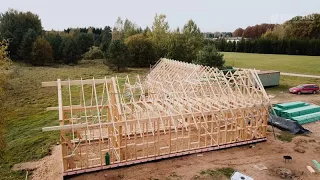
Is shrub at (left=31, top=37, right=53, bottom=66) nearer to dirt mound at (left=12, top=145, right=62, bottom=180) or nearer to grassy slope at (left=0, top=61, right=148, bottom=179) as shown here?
grassy slope at (left=0, top=61, right=148, bottom=179)

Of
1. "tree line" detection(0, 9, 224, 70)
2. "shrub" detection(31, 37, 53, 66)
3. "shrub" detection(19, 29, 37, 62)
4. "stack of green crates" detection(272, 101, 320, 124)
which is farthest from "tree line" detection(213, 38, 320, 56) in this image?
"stack of green crates" detection(272, 101, 320, 124)

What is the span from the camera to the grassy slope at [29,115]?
15648 mm

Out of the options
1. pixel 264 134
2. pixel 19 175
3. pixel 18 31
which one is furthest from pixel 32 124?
pixel 18 31

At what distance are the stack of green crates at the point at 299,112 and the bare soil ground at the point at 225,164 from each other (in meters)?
3.93

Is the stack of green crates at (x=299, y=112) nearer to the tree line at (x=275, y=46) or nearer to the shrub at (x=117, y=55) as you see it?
the shrub at (x=117, y=55)

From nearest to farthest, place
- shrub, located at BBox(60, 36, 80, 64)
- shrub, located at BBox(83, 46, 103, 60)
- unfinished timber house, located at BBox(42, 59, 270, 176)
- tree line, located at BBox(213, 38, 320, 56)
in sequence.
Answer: unfinished timber house, located at BBox(42, 59, 270, 176) → shrub, located at BBox(60, 36, 80, 64) → shrub, located at BBox(83, 46, 103, 60) → tree line, located at BBox(213, 38, 320, 56)

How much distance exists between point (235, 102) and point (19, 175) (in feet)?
41.1

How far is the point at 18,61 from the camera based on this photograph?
1865 inches

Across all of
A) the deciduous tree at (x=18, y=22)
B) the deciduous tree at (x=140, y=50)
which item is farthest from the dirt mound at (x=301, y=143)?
the deciduous tree at (x=18, y=22)

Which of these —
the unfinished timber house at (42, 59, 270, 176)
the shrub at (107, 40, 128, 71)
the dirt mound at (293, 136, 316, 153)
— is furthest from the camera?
the shrub at (107, 40, 128, 71)

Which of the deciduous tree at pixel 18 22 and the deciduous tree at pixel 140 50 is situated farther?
the deciduous tree at pixel 18 22

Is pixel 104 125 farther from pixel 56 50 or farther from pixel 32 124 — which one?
pixel 56 50

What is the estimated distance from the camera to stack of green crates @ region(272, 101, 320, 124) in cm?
2089

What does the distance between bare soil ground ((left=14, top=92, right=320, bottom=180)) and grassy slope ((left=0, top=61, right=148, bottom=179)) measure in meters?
1.08
